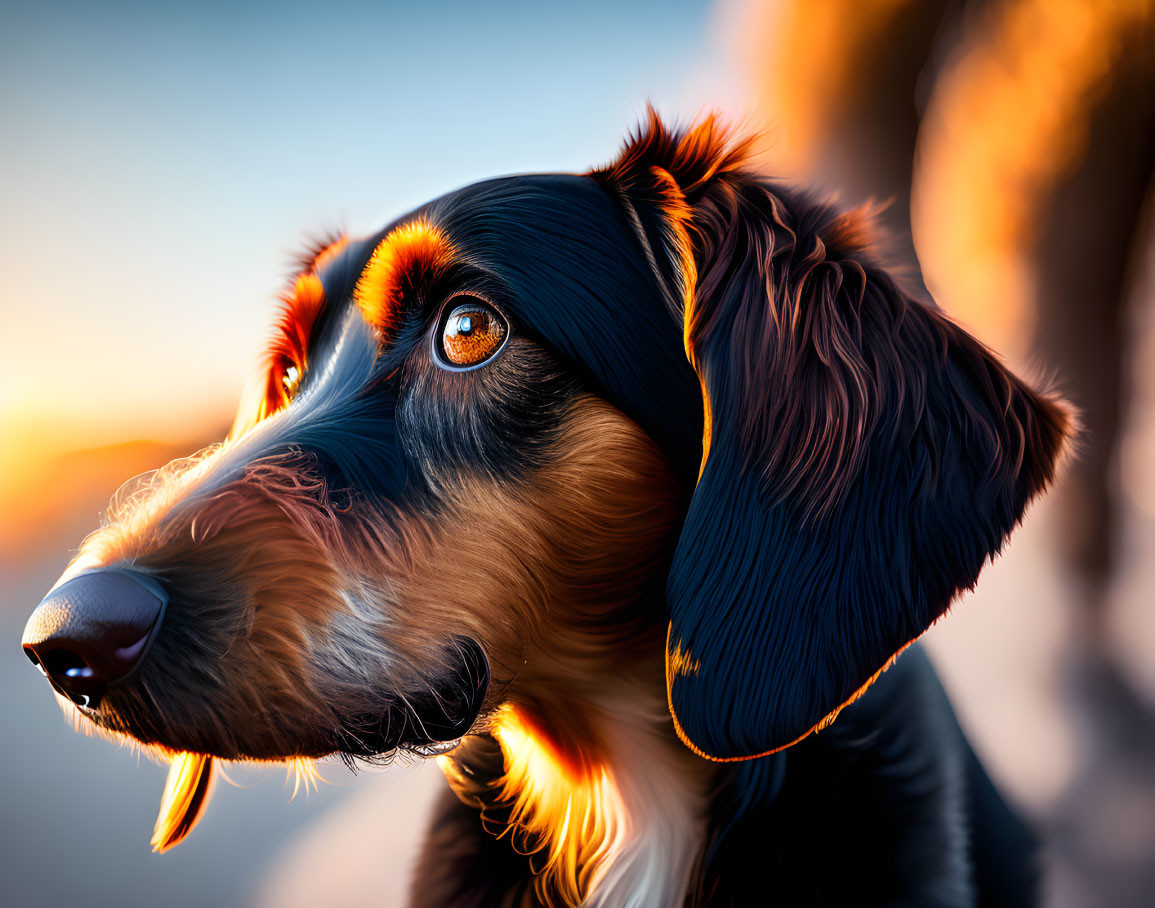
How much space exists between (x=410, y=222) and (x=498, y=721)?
3.33 feet

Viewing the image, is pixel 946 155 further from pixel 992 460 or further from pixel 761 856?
pixel 761 856

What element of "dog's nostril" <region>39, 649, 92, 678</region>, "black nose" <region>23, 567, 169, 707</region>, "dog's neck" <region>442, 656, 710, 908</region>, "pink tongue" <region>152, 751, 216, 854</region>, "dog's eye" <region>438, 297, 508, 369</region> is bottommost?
"pink tongue" <region>152, 751, 216, 854</region>

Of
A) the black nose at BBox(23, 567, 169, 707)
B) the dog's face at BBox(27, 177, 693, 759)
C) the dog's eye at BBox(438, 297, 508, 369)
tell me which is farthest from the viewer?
the dog's eye at BBox(438, 297, 508, 369)

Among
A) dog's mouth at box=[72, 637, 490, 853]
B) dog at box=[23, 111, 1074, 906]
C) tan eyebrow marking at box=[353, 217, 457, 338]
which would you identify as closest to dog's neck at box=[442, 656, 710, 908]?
dog at box=[23, 111, 1074, 906]

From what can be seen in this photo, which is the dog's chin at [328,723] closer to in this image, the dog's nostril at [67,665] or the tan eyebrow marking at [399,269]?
the dog's nostril at [67,665]

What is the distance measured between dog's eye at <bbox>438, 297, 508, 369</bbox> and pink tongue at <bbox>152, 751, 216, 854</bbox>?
42.7 inches

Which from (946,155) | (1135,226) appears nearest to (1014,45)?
(946,155)

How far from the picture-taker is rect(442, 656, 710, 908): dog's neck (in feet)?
4.82

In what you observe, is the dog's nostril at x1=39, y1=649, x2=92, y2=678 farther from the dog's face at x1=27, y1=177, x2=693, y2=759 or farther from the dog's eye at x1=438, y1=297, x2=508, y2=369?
the dog's eye at x1=438, y1=297, x2=508, y2=369

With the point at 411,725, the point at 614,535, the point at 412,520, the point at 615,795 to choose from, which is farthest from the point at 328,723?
the point at 615,795

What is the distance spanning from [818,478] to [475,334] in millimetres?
644

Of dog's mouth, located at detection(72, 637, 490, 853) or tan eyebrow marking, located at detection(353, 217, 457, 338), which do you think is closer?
dog's mouth, located at detection(72, 637, 490, 853)

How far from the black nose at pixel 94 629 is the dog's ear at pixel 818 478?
793 millimetres

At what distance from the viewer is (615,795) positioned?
152cm
